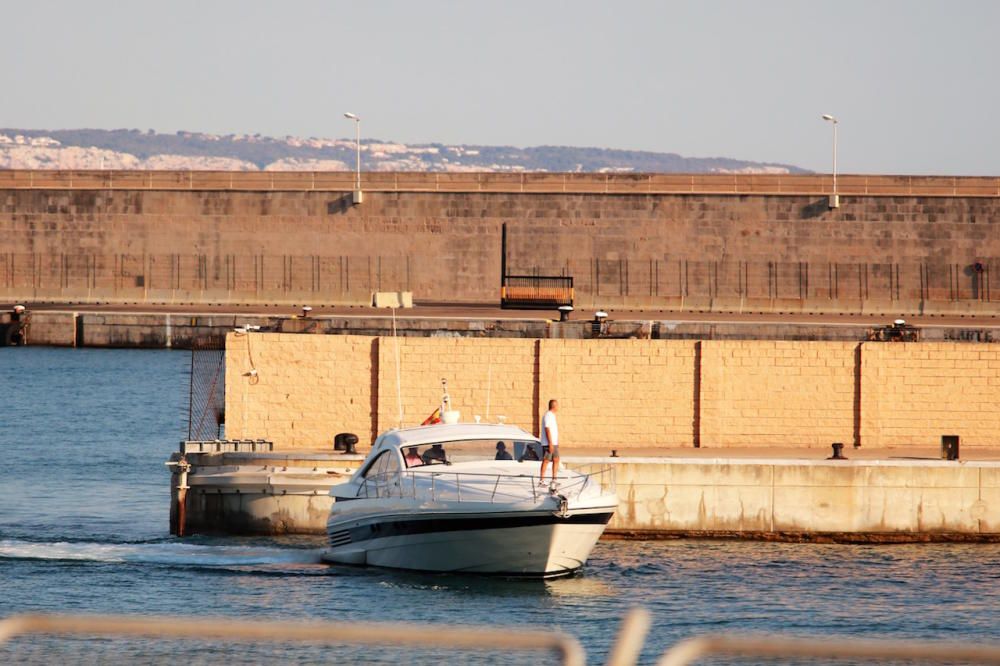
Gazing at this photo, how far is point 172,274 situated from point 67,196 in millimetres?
7114

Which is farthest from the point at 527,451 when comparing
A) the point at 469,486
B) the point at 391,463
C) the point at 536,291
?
the point at 536,291

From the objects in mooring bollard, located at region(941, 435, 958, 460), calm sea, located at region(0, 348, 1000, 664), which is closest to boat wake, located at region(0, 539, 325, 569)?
calm sea, located at region(0, 348, 1000, 664)

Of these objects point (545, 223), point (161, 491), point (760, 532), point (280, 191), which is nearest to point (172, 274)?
point (280, 191)

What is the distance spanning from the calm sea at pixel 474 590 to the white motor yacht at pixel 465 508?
33 cm

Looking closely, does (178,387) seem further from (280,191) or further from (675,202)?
(675,202)

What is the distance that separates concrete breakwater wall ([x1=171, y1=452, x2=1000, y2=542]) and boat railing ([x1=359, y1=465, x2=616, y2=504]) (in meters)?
2.57

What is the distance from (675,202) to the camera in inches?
3093

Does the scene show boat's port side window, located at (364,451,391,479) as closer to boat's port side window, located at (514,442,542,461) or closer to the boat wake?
the boat wake

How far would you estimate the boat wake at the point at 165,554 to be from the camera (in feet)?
74.6

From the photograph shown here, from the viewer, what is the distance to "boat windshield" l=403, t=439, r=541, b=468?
22.0m

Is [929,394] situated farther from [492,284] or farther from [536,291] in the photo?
[492,284]

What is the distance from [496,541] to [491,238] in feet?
196

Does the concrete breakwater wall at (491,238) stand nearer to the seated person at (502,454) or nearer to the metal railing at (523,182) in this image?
the metal railing at (523,182)

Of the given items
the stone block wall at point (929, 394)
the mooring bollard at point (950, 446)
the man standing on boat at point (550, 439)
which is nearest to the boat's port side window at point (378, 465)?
the man standing on boat at point (550, 439)
